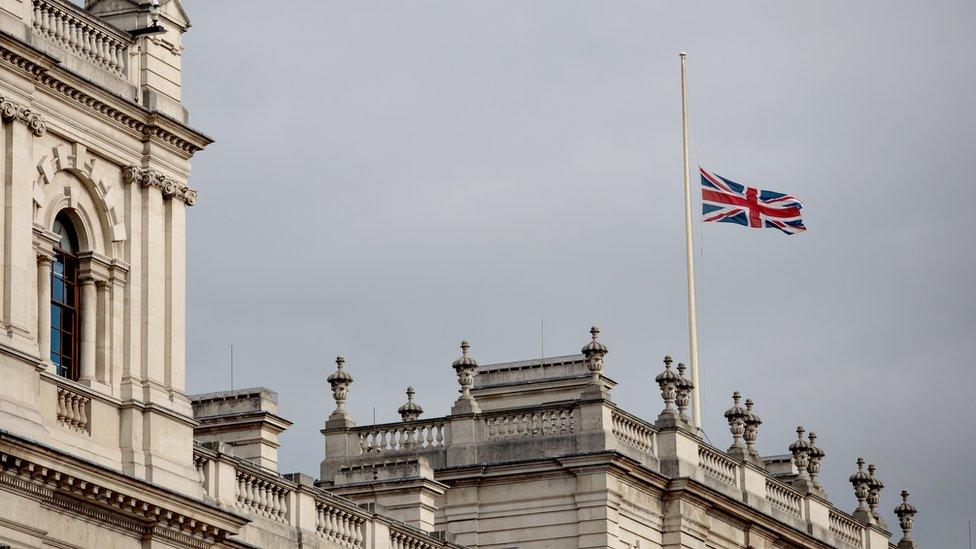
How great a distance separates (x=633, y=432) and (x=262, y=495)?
59.6 feet

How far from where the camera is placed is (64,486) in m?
46.5

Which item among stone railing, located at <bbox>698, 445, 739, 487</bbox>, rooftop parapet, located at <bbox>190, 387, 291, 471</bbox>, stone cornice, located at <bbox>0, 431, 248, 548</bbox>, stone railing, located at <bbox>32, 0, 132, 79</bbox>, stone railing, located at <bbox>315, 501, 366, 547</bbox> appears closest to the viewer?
stone cornice, located at <bbox>0, 431, 248, 548</bbox>

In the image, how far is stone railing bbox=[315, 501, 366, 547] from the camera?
55250mm

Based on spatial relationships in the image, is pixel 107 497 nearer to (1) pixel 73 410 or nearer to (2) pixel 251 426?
(1) pixel 73 410

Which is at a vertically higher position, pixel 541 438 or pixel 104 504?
pixel 541 438

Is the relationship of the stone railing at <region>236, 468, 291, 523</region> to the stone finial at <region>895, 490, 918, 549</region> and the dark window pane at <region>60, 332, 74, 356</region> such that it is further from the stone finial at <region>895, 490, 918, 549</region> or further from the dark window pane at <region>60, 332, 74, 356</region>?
the stone finial at <region>895, 490, 918, 549</region>

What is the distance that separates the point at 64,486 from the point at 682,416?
28.3m

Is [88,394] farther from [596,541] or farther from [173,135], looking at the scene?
[596,541]

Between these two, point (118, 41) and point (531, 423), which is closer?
point (118, 41)

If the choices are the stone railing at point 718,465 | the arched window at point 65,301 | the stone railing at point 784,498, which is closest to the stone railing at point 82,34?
the arched window at point 65,301

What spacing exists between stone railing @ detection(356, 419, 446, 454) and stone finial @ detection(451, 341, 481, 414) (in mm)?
612

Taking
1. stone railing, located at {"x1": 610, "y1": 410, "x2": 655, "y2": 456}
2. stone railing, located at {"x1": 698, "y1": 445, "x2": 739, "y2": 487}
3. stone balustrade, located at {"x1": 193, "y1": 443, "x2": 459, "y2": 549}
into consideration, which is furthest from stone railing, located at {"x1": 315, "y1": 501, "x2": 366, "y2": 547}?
stone railing, located at {"x1": 698, "y1": 445, "x2": 739, "y2": 487}

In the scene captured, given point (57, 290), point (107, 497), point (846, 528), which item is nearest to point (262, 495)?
point (107, 497)

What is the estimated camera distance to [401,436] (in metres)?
70.6
